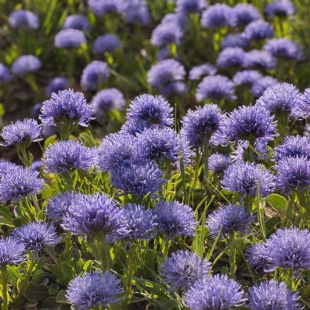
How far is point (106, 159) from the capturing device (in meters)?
2.26

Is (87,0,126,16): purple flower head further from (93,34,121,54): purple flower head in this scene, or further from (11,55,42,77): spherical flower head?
(11,55,42,77): spherical flower head

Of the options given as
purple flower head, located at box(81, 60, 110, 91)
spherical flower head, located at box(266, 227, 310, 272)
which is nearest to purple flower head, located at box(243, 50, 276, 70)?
purple flower head, located at box(81, 60, 110, 91)

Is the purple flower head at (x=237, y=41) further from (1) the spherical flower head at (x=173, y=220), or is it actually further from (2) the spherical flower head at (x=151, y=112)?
(1) the spherical flower head at (x=173, y=220)

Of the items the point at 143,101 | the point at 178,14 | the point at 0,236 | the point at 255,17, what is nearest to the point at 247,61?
the point at 255,17

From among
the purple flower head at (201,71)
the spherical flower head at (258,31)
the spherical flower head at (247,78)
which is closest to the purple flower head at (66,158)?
the spherical flower head at (247,78)

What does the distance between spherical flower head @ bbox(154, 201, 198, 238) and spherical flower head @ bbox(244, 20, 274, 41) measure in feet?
8.71

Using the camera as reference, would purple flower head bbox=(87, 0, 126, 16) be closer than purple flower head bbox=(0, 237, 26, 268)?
No

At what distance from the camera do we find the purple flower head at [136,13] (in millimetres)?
5254

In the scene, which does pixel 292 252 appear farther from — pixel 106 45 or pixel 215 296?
pixel 106 45

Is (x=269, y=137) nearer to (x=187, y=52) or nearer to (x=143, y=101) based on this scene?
(x=143, y=101)

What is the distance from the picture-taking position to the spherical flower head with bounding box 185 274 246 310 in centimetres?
175

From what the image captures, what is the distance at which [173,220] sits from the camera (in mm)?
2090

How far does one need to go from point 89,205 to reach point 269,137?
2.58 feet

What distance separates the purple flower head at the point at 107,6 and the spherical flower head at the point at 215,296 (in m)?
3.61
